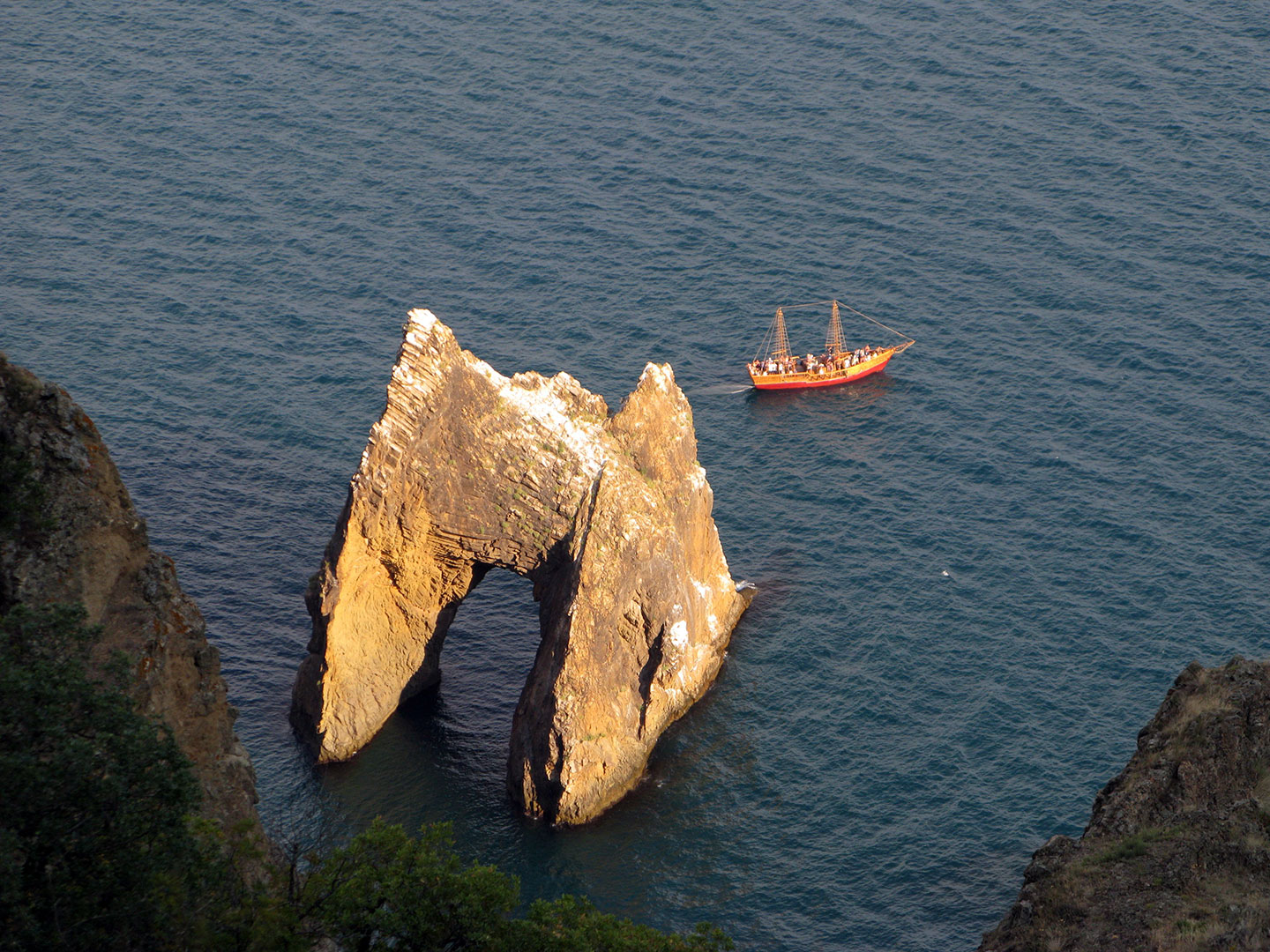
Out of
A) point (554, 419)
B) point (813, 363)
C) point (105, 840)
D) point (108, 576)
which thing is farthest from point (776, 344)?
point (105, 840)

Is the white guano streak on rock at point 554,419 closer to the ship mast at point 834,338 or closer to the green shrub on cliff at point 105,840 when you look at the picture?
the green shrub on cliff at point 105,840

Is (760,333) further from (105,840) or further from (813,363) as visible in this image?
(105,840)

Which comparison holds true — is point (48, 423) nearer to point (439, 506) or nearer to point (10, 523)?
point (10, 523)

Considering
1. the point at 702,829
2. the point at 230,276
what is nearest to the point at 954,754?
the point at 702,829

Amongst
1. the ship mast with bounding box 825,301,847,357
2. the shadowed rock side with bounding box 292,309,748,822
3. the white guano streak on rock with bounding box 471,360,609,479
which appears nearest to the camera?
the shadowed rock side with bounding box 292,309,748,822

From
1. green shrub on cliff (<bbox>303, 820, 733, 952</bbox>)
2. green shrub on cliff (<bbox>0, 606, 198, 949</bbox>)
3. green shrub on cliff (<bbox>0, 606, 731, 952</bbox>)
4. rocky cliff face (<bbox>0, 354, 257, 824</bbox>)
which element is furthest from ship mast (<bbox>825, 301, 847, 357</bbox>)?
green shrub on cliff (<bbox>0, 606, 198, 949</bbox>)

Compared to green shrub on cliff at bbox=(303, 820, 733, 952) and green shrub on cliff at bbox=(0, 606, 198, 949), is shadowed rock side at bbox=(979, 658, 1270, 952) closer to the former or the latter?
green shrub on cliff at bbox=(303, 820, 733, 952)

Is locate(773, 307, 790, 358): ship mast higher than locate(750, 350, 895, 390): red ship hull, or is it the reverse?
locate(773, 307, 790, 358): ship mast
